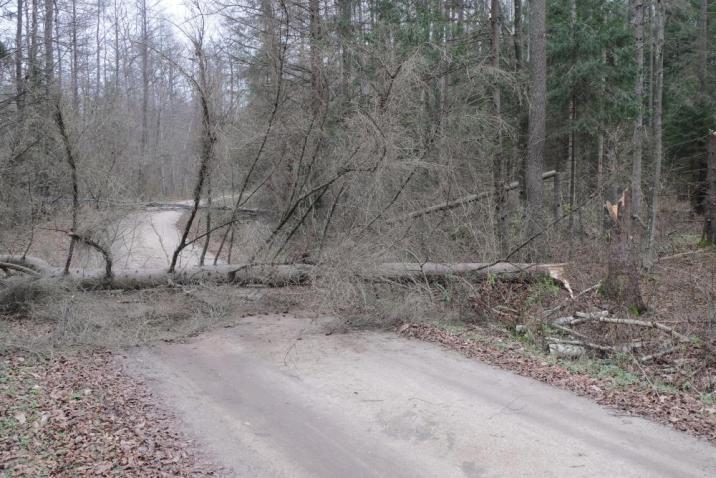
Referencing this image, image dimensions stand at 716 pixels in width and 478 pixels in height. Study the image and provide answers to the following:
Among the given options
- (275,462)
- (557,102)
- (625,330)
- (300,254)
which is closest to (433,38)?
Answer: (557,102)

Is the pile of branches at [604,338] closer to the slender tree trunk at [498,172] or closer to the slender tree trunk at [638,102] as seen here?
the slender tree trunk at [498,172]

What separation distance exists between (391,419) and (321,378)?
1588 millimetres

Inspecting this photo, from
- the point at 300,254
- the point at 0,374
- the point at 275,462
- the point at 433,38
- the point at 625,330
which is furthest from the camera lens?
the point at 433,38

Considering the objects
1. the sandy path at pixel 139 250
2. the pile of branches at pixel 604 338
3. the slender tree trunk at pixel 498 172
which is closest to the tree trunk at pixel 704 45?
the slender tree trunk at pixel 498 172

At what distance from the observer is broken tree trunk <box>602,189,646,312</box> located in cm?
894

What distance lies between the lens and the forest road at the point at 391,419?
466 centimetres

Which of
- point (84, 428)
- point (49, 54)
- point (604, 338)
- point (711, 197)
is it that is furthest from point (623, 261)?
point (49, 54)

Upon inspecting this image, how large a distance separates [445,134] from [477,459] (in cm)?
785

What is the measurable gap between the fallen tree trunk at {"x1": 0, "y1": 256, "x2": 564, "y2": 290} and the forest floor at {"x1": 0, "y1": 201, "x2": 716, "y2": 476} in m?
0.25

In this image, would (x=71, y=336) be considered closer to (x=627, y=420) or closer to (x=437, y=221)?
(x=437, y=221)

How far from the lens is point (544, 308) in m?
9.37

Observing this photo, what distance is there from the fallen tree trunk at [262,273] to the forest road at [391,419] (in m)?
2.12

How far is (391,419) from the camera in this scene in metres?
5.66

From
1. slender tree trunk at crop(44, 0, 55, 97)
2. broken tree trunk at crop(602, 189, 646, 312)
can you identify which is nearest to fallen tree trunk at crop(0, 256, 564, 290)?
broken tree trunk at crop(602, 189, 646, 312)
